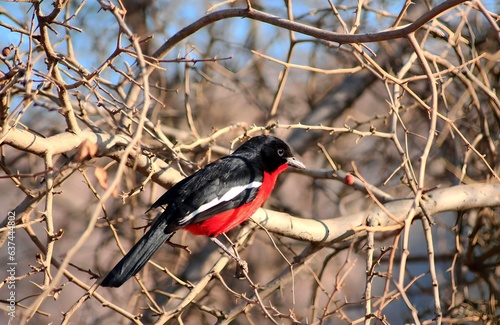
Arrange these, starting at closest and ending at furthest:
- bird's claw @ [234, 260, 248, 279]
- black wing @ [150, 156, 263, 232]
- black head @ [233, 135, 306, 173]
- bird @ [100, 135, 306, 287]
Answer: bird's claw @ [234, 260, 248, 279] < bird @ [100, 135, 306, 287] < black wing @ [150, 156, 263, 232] < black head @ [233, 135, 306, 173]

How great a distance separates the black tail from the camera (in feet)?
12.0

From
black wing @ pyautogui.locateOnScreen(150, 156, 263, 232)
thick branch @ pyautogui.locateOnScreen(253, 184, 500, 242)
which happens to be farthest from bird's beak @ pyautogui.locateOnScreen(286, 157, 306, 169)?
thick branch @ pyautogui.locateOnScreen(253, 184, 500, 242)

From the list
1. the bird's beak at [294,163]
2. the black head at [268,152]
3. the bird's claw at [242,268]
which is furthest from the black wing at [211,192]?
the bird's claw at [242,268]

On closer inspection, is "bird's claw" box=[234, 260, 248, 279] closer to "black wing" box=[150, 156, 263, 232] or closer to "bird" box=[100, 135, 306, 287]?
"bird" box=[100, 135, 306, 287]

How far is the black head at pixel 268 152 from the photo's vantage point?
4922 millimetres

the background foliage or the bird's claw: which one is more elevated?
the background foliage

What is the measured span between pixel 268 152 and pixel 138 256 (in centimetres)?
150

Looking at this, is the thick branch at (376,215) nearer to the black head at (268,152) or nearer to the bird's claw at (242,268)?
the bird's claw at (242,268)

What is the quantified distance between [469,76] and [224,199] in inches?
76.6

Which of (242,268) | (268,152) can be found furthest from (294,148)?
(242,268)

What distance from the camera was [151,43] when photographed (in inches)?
277

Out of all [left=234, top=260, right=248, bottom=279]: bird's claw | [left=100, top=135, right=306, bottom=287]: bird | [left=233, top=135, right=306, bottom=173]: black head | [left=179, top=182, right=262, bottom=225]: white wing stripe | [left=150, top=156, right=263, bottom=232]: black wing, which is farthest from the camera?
[left=233, top=135, right=306, bottom=173]: black head

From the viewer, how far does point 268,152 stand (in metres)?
4.96

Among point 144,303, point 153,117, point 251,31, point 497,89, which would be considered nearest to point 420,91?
point 497,89
